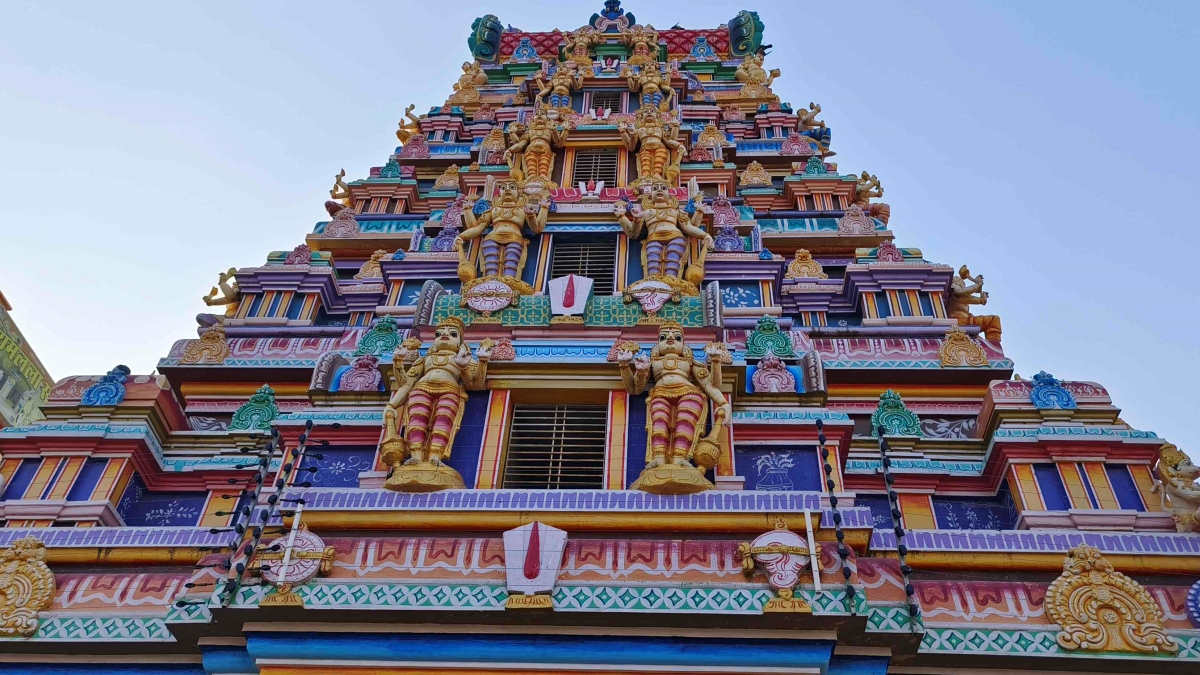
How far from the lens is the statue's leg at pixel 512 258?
1573 centimetres

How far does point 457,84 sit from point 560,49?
3.09 meters

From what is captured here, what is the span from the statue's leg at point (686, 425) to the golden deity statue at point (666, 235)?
3.68 metres

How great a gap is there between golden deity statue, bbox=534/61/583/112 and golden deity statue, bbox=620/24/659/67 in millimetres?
1404

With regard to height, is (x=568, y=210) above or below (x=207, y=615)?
above

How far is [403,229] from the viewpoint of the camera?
69.1ft

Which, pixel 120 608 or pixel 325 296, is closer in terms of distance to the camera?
pixel 120 608

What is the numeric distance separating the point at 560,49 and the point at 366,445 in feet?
64.5

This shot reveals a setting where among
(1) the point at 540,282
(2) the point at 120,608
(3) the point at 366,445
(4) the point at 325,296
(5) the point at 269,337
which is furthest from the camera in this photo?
(4) the point at 325,296

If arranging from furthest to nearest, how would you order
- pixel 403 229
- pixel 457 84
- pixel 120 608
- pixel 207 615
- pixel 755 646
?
pixel 457 84
pixel 403 229
pixel 120 608
pixel 207 615
pixel 755 646

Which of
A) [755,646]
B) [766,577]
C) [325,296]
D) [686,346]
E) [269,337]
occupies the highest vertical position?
[325,296]

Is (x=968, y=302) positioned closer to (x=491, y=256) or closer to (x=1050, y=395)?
(x=1050, y=395)

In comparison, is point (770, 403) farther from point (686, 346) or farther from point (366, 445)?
point (366, 445)

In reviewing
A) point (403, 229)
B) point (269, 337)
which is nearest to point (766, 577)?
point (269, 337)

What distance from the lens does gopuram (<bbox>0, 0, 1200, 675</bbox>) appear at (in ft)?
30.2
